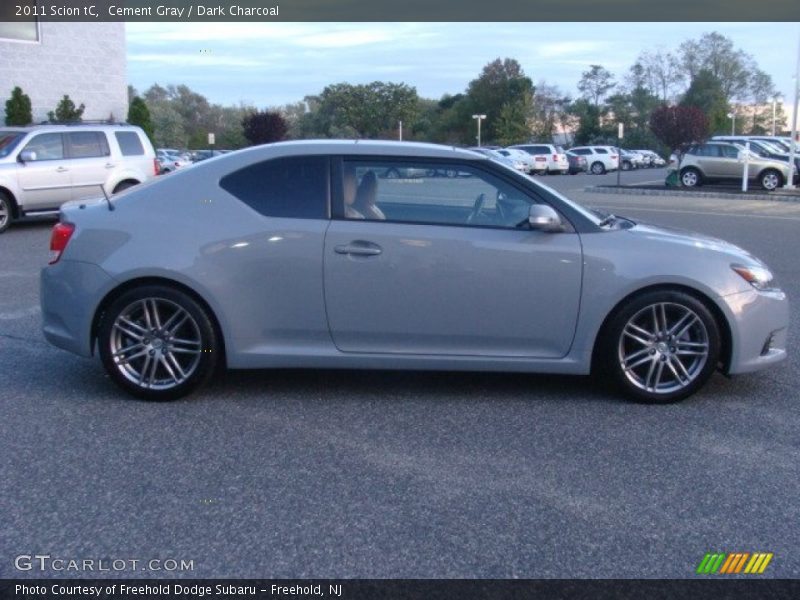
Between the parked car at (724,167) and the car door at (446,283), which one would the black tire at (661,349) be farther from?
the parked car at (724,167)

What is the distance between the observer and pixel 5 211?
15.9 m

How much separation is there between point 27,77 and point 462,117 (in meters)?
33.6

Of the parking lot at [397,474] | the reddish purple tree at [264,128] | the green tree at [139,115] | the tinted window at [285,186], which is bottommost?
the parking lot at [397,474]

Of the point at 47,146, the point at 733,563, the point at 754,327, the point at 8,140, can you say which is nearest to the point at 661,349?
the point at 754,327

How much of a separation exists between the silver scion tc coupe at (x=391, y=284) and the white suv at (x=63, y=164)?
10205 millimetres

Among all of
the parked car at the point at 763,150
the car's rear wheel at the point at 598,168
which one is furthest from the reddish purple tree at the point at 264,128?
the car's rear wheel at the point at 598,168

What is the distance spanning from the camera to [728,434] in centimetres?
529

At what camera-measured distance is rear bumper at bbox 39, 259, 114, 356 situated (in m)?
5.76

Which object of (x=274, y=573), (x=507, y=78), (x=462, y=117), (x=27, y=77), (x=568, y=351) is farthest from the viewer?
(x=507, y=78)

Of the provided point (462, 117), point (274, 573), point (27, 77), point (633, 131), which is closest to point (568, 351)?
point (274, 573)

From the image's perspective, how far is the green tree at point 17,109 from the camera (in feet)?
87.8

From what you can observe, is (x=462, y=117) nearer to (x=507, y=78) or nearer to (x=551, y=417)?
(x=507, y=78)

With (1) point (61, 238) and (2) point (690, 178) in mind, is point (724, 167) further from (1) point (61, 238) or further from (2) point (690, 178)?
(1) point (61, 238)
